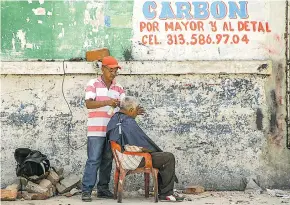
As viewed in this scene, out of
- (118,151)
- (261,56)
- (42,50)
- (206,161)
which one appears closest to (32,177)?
(118,151)

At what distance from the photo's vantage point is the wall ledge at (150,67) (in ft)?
25.0

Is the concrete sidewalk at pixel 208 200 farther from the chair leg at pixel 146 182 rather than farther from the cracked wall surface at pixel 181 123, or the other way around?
the cracked wall surface at pixel 181 123

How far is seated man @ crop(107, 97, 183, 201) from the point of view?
269 inches

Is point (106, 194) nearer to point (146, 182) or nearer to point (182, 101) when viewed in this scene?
point (146, 182)

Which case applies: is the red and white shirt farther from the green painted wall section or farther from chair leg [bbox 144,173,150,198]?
the green painted wall section

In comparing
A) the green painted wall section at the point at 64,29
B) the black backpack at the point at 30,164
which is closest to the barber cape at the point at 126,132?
the black backpack at the point at 30,164

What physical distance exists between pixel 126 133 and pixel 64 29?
6.04 feet

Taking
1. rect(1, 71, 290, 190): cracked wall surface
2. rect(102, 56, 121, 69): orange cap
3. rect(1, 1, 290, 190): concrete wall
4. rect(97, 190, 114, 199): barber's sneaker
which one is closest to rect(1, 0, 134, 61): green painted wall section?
rect(1, 1, 290, 190): concrete wall

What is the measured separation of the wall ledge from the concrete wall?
13 millimetres

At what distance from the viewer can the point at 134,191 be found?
7.67 meters

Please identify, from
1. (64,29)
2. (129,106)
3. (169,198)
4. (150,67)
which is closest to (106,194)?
(169,198)

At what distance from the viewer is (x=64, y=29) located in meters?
7.76

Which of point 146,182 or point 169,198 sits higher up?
point 146,182

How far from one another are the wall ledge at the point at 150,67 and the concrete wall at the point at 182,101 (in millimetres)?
13
